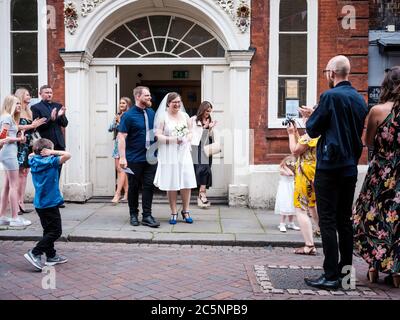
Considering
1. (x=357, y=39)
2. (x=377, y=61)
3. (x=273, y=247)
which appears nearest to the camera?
(x=273, y=247)

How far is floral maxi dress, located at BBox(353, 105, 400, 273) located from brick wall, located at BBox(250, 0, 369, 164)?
4.44 metres

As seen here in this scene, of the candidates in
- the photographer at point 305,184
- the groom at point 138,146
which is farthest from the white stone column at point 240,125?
the photographer at point 305,184

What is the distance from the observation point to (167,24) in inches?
396

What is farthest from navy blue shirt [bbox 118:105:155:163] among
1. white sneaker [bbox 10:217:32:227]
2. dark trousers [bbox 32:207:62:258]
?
dark trousers [bbox 32:207:62:258]

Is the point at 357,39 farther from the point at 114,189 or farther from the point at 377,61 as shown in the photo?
the point at 114,189

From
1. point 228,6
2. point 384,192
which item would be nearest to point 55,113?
point 228,6

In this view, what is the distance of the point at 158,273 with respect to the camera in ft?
17.5

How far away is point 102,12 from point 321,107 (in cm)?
605

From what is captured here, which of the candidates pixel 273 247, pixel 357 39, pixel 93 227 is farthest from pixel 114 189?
pixel 357 39

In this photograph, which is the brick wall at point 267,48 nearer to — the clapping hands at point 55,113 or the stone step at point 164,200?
the stone step at point 164,200

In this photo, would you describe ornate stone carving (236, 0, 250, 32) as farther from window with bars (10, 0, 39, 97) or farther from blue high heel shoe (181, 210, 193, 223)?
window with bars (10, 0, 39, 97)

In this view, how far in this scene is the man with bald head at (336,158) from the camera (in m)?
4.57

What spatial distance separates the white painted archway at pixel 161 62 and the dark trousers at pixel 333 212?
15.3 feet

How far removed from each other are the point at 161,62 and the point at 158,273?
5.52 m
